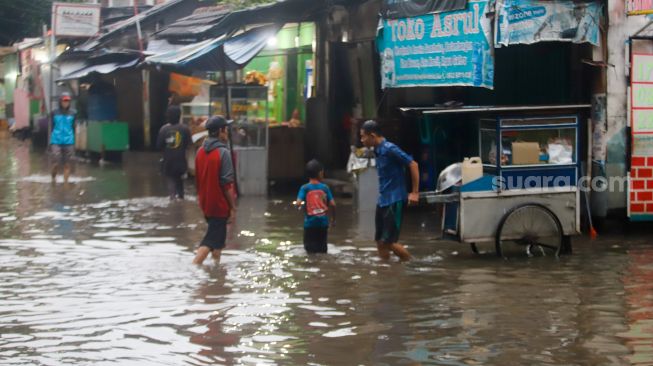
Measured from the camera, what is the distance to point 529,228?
11.6 metres

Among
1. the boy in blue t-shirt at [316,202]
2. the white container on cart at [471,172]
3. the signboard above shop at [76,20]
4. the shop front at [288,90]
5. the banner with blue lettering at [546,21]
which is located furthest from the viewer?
the signboard above shop at [76,20]

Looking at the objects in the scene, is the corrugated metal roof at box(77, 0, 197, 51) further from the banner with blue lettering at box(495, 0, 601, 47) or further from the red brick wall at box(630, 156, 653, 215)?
the red brick wall at box(630, 156, 653, 215)

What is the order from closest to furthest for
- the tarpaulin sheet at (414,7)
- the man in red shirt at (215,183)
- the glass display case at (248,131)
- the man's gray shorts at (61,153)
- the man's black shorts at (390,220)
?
the man in red shirt at (215,183), the man's black shorts at (390,220), the tarpaulin sheet at (414,7), the glass display case at (248,131), the man's gray shorts at (61,153)

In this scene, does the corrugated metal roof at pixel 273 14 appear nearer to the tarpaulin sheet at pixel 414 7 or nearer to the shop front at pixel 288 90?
the shop front at pixel 288 90

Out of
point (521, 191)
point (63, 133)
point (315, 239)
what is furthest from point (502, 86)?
point (63, 133)

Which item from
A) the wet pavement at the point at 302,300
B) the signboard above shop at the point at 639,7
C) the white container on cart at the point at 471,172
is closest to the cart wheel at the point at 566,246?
the wet pavement at the point at 302,300

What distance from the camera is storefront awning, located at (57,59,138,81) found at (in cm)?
2397

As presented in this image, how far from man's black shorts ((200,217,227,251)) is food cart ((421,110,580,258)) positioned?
2.10 metres

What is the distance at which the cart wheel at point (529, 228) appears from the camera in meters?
11.5

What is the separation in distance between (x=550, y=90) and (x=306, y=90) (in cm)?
697

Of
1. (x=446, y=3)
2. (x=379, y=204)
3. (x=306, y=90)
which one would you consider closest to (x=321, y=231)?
(x=379, y=204)

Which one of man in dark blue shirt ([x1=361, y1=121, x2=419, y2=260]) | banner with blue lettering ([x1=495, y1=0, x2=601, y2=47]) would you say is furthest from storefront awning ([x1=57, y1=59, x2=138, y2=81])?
man in dark blue shirt ([x1=361, y1=121, x2=419, y2=260])

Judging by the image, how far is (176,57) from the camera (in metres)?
19.0

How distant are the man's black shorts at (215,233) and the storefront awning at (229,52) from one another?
6.54 metres
